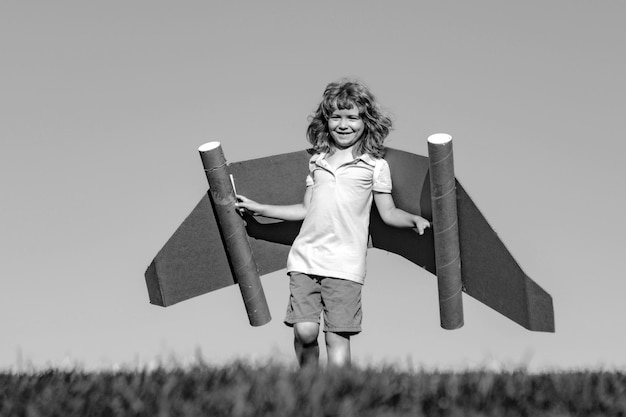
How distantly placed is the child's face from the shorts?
31.3 inches

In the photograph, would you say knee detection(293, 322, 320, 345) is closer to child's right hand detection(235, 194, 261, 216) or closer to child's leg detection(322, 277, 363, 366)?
child's leg detection(322, 277, 363, 366)

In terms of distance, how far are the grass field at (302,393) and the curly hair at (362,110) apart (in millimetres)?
1778

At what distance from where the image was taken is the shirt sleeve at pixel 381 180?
4.62m

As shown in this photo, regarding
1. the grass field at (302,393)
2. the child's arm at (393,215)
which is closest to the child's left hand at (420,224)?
the child's arm at (393,215)

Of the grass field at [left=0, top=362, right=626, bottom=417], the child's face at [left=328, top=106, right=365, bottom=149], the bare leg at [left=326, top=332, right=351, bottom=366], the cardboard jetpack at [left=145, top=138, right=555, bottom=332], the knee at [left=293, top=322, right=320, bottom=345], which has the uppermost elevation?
the child's face at [left=328, top=106, right=365, bottom=149]

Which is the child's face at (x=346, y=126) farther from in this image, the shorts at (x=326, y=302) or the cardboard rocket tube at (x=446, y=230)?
the shorts at (x=326, y=302)

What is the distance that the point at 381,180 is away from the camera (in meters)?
4.62

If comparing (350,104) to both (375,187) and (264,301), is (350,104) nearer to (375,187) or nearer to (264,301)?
(375,187)

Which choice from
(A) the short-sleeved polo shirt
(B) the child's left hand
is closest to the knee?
(A) the short-sleeved polo shirt

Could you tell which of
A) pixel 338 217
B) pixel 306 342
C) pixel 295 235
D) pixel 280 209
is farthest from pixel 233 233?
pixel 306 342

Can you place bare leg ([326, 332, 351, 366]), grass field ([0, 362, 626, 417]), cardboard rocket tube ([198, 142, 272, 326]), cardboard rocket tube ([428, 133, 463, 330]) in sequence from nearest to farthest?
grass field ([0, 362, 626, 417]), cardboard rocket tube ([428, 133, 463, 330]), bare leg ([326, 332, 351, 366]), cardboard rocket tube ([198, 142, 272, 326])

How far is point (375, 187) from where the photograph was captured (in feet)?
15.2

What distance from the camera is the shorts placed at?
4.45m

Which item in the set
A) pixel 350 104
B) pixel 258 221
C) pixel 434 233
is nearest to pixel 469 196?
pixel 434 233
